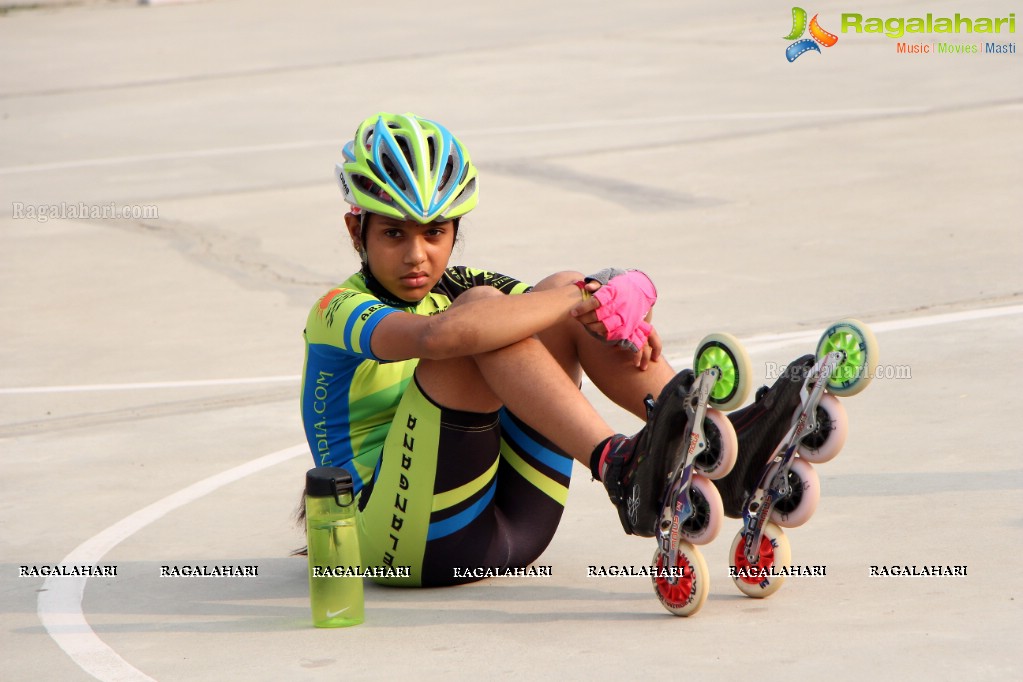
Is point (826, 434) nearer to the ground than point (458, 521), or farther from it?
farther from it

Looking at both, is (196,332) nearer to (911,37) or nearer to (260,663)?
(260,663)

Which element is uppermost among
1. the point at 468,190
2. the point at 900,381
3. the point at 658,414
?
the point at 468,190

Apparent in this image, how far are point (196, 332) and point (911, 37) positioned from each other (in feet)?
36.8

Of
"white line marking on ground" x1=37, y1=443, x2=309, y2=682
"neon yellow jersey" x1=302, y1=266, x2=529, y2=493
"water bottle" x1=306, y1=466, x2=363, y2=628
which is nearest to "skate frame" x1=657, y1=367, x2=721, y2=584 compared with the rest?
"water bottle" x1=306, y1=466, x2=363, y2=628

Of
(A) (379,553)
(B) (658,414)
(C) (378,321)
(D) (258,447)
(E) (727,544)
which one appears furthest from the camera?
(D) (258,447)

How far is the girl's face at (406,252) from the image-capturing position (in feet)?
15.4

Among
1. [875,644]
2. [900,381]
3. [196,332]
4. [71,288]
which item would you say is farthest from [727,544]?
[71,288]

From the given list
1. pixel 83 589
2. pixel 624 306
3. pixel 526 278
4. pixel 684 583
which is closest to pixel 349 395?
pixel 624 306

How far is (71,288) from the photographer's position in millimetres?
9578

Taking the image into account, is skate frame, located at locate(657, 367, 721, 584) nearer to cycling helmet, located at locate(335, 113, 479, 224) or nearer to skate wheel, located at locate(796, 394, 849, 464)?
skate wheel, located at locate(796, 394, 849, 464)

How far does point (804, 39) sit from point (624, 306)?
46.8 feet

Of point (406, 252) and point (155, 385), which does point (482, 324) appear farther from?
point (155, 385)

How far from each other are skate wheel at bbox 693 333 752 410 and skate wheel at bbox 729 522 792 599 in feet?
1.60

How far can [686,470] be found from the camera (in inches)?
157
